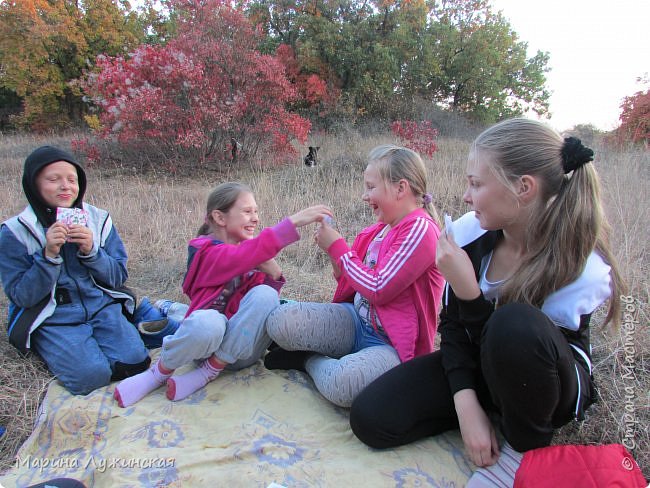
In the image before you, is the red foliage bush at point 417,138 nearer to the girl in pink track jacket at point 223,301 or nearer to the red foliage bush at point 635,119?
the red foliage bush at point 635,119

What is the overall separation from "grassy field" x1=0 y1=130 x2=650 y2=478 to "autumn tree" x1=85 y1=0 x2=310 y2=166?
70 centimetres

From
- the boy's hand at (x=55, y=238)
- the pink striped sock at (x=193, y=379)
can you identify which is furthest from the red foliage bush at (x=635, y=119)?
the boy's hand at (x=55, y=238)

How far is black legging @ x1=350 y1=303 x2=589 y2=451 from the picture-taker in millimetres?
1538

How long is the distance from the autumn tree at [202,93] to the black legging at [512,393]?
7317mm

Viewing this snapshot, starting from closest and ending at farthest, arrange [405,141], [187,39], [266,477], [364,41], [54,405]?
1. [266,477]
2. [54,405]
3. [187,39]
4. [405,141]
5. [364,41]

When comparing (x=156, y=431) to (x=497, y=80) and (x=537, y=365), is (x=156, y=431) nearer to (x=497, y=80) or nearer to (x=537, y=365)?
(x=537, y=365)

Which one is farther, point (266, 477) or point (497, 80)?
point (497, 80)

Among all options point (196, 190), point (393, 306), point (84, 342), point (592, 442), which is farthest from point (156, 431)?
point (196, 190)

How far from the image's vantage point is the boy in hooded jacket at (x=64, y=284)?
2371 mm

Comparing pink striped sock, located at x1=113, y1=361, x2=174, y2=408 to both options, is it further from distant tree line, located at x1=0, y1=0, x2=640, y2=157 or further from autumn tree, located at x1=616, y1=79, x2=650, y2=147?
autumn tree, located at x1=616, y1=79, x2=650, y2=147

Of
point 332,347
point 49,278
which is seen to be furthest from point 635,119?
point 49,278

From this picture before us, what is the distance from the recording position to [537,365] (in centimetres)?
152

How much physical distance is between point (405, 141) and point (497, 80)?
8.83 m

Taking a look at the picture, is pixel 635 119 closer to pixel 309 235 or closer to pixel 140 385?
pixel 309 235
